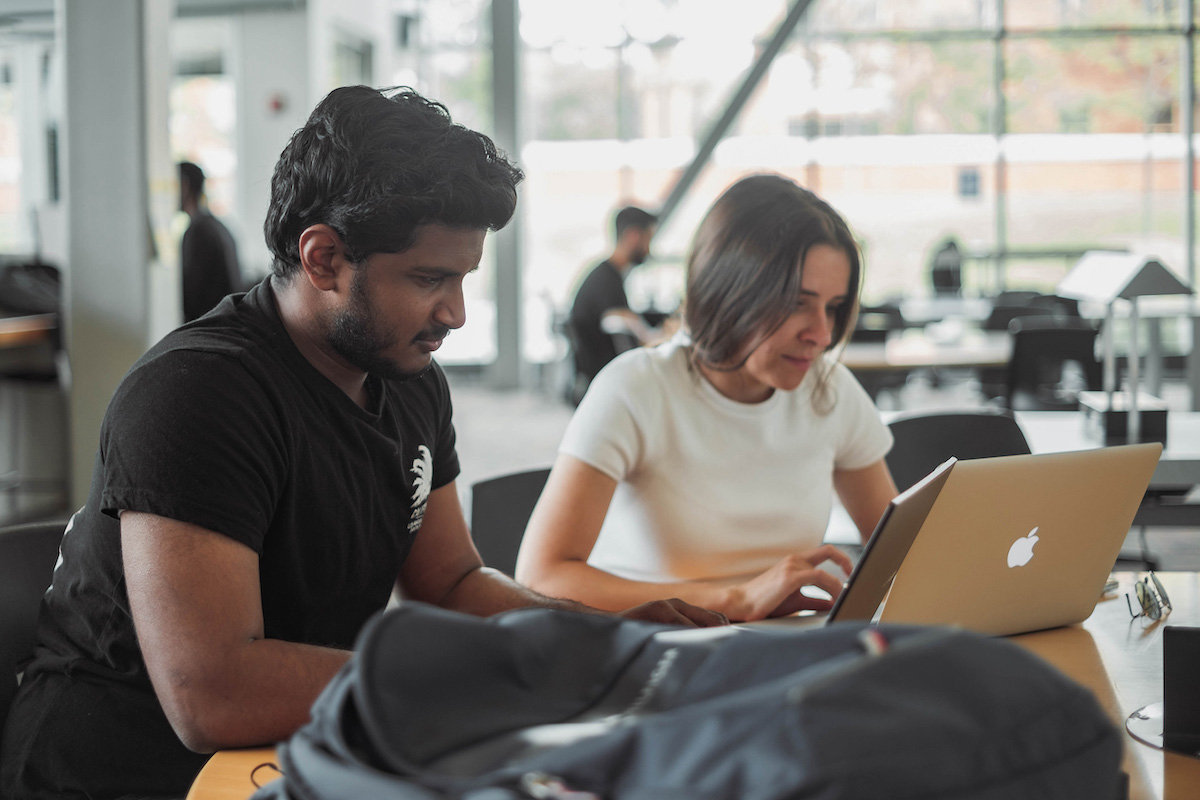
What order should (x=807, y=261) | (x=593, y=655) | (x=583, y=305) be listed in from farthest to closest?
(x=583, y=305), (x=807, y=261), (x=593, y=655)

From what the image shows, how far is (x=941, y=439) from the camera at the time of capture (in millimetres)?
2523

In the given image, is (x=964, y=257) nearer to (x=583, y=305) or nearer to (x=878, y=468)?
(x=583, y=305)

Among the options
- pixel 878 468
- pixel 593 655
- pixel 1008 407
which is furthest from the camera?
pixel 1008 407

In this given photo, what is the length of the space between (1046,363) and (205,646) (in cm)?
468

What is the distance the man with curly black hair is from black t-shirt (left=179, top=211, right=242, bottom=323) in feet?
13.8

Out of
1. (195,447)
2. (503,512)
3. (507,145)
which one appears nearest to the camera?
(195,447)

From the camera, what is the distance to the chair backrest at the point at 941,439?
2.49m

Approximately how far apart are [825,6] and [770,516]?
30.2ft

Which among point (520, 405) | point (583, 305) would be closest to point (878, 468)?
point (583, 305)

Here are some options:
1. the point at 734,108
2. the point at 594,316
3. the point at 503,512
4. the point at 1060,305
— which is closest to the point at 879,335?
the point at 594,316

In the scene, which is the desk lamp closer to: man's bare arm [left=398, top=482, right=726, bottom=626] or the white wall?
man's bare arm [left=398, top=482, right=726, bottom=626]

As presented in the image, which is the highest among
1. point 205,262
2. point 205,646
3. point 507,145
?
point 507,145

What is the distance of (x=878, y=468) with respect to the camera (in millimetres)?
2096

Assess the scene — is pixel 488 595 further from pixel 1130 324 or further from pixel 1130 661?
pixel 1130 324
